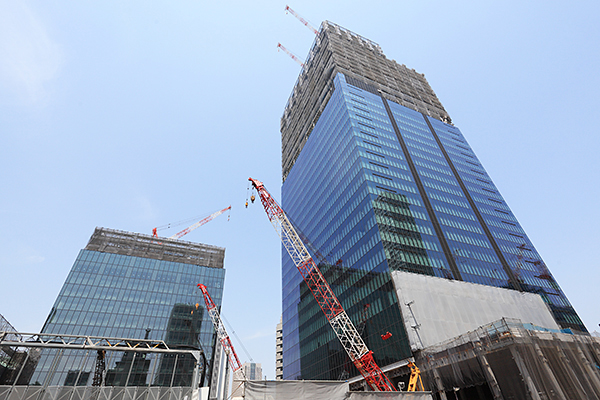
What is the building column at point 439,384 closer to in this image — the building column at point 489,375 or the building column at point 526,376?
the building column at point 489,375

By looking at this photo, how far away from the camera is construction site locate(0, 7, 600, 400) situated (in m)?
28.8

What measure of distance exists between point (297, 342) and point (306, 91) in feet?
312

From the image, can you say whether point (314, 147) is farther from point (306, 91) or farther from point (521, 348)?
point (521, 348)

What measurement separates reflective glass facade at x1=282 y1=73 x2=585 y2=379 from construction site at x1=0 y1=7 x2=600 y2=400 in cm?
44

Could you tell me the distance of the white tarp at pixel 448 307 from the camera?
4562cm

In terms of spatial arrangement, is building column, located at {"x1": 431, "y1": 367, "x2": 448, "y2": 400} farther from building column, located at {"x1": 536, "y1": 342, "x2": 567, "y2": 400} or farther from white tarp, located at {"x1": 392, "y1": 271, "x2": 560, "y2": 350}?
building column, located at {"x1": 536, "y1": 342, "x2": 567, "y2": 400}

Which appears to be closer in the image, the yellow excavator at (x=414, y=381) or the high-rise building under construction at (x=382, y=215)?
the yellow excavator at (x=414, y=381)

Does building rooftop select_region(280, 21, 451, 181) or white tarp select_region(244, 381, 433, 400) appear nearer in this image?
white tarp select_region(244, 381, 433, 400)

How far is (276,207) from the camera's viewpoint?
63094 mm

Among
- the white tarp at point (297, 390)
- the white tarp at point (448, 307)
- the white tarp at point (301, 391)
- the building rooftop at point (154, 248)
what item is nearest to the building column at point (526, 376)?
the white tarp at point (448, 307)

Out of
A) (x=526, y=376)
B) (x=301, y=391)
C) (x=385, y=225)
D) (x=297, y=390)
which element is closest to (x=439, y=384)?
(x=526, y=376)

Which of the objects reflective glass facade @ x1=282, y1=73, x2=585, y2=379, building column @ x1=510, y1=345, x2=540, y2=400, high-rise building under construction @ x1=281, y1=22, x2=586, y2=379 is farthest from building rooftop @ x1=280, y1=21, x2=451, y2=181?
building column @ x1=510, y1=345, x2=540, y2=400

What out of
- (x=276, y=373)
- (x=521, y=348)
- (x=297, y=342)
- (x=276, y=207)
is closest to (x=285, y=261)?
(x=297, y=342)

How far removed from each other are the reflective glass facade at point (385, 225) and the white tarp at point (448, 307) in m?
2.15
